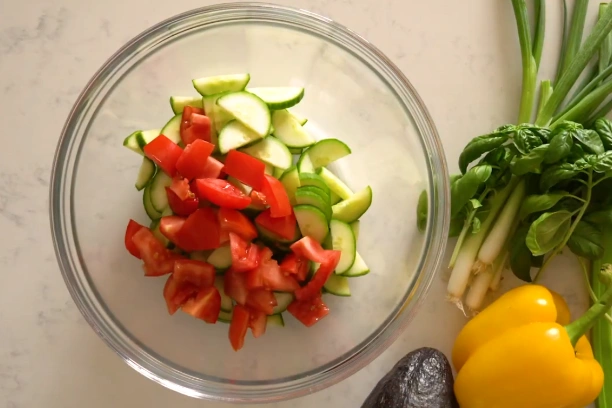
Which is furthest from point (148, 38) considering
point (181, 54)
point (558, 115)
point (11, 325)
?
point (558, 115)

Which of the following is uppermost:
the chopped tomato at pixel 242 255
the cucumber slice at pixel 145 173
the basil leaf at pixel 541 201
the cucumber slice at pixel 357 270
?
the cucumber slice at pixel 145 173

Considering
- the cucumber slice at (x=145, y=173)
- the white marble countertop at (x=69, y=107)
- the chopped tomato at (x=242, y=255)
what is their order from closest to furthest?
the chopped tomato at (x=242, y=255), the cucumber slice at (x=145, y=173), the white marble countertop at (x=69, y=107)

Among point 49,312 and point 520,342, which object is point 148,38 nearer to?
point 49,312

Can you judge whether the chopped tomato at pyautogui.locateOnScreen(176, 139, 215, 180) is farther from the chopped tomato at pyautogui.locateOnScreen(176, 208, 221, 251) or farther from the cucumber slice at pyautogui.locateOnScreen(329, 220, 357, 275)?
the cucumber slice at pyautogui.locateOnScreen(329, 220, 357, 275)

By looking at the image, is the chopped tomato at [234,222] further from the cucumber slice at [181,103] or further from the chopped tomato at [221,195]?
the cucumber slice at [181,103]

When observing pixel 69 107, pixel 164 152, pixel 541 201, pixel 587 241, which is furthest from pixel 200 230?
pixel 587 241

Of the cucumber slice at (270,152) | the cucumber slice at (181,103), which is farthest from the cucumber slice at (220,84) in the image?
the cucumber slice at (270,152)

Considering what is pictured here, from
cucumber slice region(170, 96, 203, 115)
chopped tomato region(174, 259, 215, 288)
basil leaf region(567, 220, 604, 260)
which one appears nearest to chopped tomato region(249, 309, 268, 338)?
chopped tomato region(174, 259, 215, 288)
